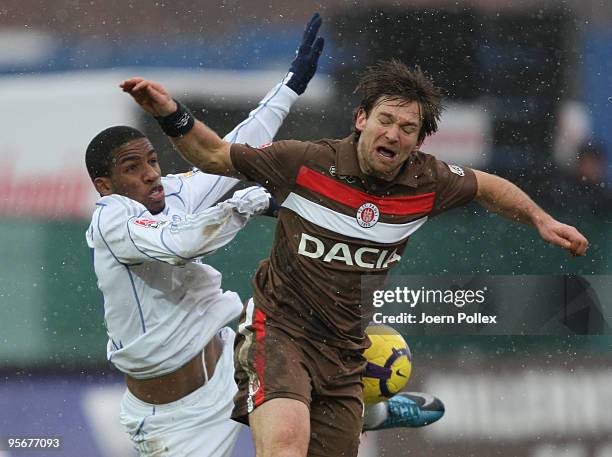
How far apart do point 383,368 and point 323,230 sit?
0.84 metres

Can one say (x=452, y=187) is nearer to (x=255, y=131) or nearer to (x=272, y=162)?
(x=272, y=162)

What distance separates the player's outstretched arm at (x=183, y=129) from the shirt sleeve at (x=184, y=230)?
0.23 metres

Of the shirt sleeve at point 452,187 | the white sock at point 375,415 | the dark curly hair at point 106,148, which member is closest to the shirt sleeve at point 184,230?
the dark curly hair at point 106,148

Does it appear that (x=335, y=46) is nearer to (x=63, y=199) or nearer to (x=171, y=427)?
(x=63, y=199)

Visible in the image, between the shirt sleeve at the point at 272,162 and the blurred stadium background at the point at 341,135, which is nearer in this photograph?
the shirt sleeve at the point at 272,162

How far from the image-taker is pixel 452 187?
498 cm

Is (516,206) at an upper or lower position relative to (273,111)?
lower

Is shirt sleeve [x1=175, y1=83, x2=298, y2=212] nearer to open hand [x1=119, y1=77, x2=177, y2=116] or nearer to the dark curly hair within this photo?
the dark curly hair

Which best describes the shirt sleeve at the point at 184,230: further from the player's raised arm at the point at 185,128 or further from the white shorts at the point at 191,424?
the white shorts at the point at 191,424

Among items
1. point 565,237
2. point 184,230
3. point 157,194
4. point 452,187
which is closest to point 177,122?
point 184,230

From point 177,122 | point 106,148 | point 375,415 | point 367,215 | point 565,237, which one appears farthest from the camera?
point 375,415

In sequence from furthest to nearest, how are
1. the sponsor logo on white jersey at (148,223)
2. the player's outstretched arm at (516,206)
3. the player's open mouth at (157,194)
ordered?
the player's open mouth at (157,194) < the sponsor logo on white jersey at (148,223) < the player's outstretched arm at (516,206)

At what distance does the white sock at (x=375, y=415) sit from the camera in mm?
5758

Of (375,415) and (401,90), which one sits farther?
(375,415)
